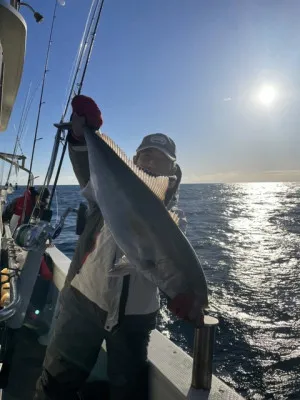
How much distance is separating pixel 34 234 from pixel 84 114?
8.23 feet

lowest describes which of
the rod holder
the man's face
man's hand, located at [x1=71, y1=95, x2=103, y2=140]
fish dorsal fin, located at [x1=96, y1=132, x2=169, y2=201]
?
the rod holder

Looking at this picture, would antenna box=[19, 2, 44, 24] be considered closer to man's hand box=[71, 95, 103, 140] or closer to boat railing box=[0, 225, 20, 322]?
man's hand box=[71, 95, 103, 140]

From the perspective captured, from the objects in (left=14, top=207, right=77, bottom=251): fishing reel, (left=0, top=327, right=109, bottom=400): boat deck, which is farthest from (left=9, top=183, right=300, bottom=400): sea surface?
(left=0, top=327, right=109, bottom=400): boat deck

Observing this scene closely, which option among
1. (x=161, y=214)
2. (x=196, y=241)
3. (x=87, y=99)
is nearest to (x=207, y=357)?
(x=161, y=214)

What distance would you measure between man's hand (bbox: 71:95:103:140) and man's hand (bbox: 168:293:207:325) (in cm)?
153

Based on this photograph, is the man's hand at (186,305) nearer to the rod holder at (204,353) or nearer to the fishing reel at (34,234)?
the rod holder at (204,353)

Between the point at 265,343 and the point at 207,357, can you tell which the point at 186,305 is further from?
the point at 265,343

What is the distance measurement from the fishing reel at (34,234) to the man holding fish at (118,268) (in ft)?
5.83

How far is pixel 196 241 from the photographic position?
18391 mm

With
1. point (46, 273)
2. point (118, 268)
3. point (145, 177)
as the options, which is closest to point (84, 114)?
point (145, 177)

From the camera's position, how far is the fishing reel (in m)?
4.41

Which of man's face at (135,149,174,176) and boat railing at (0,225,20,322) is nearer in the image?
boat railing at (0,225,20,322)

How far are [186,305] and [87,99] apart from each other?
5.97 feet

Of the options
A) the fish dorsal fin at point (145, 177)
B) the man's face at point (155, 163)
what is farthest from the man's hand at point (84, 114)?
the man's face at point (155, 163)
